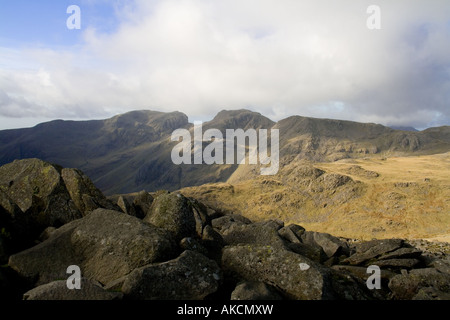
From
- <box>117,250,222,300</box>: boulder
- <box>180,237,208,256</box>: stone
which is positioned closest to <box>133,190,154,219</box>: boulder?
<box>180,237,208,256</box>: stone

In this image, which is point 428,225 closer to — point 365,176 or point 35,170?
point 365,176

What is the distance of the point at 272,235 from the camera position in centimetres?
1561

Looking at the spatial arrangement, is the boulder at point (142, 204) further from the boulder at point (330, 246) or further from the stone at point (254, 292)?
the boulder at point (330, 246)

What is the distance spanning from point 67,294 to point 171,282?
9.54 feet

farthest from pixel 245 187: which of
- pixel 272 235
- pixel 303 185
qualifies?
pixel 272 235

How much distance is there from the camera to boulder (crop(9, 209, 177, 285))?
10242mm

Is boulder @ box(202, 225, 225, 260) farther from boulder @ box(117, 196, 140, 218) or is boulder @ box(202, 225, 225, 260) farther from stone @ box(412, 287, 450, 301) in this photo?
stone @ box(412, 287, 450, 301)

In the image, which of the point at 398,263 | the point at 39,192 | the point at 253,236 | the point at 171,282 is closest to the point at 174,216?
the point at 253,236

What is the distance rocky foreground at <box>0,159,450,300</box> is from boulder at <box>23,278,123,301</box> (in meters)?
0.03

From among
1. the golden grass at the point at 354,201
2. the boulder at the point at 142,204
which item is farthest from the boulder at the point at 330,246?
the golden grass at the point at 354,201

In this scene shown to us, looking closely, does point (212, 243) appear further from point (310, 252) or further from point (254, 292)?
point (254, 292)

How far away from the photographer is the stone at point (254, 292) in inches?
322

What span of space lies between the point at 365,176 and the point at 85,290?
341ft
